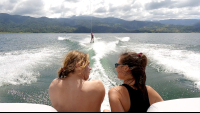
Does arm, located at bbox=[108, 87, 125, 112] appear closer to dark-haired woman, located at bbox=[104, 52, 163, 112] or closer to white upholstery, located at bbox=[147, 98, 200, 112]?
dark-haired woman, located at bbox=[104, 52, 163, 112]

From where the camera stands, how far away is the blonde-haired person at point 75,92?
5.23 ft

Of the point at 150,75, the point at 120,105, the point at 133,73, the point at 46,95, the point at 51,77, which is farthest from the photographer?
the point at 150,75

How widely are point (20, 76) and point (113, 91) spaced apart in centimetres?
624

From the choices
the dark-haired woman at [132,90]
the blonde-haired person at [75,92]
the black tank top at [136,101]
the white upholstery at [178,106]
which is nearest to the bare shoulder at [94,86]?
the blonde-haired person at [75,92]

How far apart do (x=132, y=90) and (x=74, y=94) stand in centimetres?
64

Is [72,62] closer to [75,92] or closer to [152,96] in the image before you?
[75,92]

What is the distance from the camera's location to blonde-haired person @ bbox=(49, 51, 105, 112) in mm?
1595

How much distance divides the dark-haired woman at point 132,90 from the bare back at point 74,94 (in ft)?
0.69

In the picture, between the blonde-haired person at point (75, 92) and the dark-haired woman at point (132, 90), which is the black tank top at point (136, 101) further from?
the blonde-haired person at point (75, 92)

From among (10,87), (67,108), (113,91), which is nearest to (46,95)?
(10,87)

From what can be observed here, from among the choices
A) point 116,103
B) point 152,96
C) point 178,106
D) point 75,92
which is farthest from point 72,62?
point 178,106

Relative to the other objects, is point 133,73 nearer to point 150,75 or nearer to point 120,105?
point 120,105

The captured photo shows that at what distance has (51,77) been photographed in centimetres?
668

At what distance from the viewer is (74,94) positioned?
1.59 meters
